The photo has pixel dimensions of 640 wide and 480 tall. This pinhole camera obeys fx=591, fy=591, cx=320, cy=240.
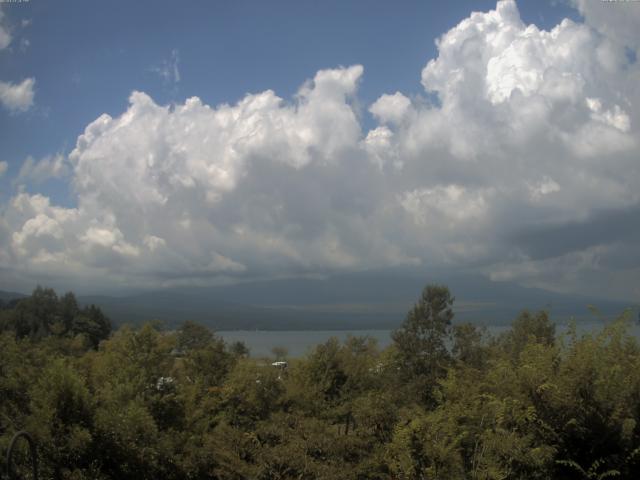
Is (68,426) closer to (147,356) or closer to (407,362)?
(147,356)

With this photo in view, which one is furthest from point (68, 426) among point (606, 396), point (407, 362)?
point (407, 362)

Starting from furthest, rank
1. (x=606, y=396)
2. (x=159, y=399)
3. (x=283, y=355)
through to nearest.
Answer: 1. (x=283, y=355)
2. (x=159, y=399)
3. (x=606, y=396)

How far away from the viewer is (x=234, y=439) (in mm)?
13633

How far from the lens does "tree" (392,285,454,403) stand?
32.4m

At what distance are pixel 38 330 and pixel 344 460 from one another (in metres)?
78.9

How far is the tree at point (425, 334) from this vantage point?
32.4m

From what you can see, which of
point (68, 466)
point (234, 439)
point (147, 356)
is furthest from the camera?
point (147, 356)

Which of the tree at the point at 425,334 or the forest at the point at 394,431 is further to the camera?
the tree at the point at 425,334

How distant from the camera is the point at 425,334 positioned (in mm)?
33500

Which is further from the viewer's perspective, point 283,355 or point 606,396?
point 283,355

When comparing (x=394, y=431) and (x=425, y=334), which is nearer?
(x=394, y=431)

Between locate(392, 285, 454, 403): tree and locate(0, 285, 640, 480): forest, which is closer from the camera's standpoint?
locate(0, 285, 640, 480): forest

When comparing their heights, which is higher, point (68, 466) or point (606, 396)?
point (606, 396)

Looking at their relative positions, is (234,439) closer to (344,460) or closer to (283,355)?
(344,460)
